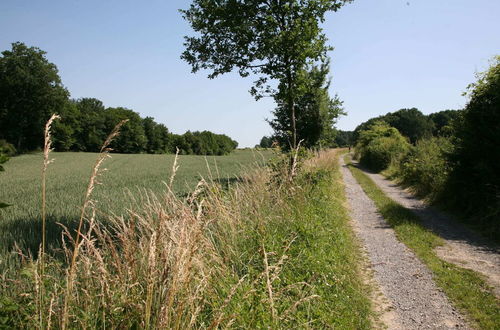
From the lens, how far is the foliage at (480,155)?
891cm

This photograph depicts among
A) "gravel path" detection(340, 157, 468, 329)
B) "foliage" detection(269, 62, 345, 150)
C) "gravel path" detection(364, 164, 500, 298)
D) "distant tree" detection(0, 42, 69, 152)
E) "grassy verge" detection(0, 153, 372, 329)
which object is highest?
"distant tree" detection(0, 42, 69, 152)

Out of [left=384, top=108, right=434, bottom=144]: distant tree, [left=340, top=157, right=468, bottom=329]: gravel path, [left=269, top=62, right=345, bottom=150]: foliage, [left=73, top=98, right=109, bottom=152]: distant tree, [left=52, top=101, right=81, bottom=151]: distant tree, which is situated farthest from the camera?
[left=384, top=108, right=434, bottom=144]: distant tree

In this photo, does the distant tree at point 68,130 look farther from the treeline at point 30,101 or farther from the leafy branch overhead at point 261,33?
the leafy branch overhead at point 261,33

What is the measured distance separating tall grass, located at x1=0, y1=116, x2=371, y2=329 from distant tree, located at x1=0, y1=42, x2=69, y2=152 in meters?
51.2

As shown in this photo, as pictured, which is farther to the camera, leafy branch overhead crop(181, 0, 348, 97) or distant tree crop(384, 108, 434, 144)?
distant tree crop(384, 108, 434, 144)

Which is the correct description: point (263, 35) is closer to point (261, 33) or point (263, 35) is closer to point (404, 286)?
point (261, 33)

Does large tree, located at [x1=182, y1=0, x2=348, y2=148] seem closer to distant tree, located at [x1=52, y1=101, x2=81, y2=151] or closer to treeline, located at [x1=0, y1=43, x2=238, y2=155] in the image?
treeline, located at [x1=0, y1=43, x2=238, y2=155]

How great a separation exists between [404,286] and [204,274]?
3678 mm

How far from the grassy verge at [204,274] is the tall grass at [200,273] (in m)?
0.02

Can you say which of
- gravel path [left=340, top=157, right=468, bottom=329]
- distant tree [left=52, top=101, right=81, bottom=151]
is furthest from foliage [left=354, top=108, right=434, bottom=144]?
gravel path [left=340, top=157, right=468, bottom=329]

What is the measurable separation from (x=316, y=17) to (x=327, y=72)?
722cm

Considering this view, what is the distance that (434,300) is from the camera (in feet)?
14.9

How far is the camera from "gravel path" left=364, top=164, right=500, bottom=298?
5634mm

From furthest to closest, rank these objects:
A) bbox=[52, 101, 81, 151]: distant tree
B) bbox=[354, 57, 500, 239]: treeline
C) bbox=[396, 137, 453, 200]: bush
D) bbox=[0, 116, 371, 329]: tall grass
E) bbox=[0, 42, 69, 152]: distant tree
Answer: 1. bbox=[52, 101, 81, 151]: distant tree
2. bbox=[0, 42, 69, 152]: distant tree
3. bbox=[396, 137, 453, 200]: bush
4. bbox=[354, 57, 500, 239]: treeline
5. bbox=[0, 116, 371, 329]: tall grass
